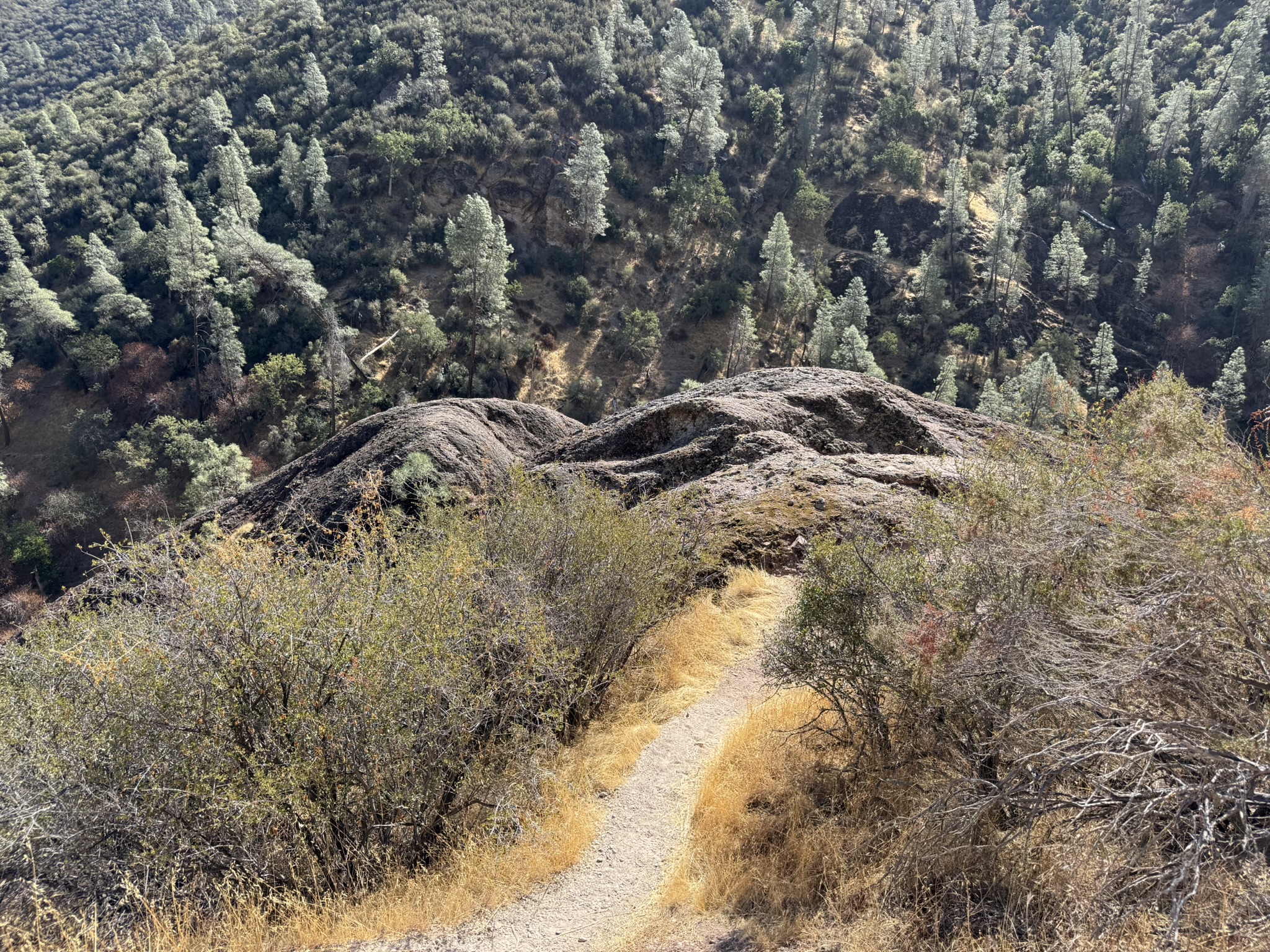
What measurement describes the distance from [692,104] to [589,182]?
54.1 ft

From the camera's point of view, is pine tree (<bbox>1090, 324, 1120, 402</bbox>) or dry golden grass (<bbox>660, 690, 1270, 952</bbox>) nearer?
dry golden grass (<bbox>660, 690, 1270, 952</bbox>)

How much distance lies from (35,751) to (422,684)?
10.5 feet

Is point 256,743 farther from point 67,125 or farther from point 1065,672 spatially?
point 67,125

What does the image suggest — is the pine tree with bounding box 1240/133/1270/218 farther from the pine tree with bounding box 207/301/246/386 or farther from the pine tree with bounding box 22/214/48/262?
the pine tree with bounding box 22/214/48/262

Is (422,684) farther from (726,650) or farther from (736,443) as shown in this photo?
(736,443)

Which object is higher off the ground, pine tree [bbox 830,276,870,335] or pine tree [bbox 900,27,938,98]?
pine tree [bbox 900,27,938,98]

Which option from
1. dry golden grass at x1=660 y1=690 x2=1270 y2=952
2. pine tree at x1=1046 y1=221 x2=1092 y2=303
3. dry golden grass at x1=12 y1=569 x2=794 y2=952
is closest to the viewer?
dry golden grass at x1=660 y1=690 x2=1270 y2=952

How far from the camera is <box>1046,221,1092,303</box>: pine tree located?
53094 mm

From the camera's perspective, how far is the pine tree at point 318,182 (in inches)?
1961

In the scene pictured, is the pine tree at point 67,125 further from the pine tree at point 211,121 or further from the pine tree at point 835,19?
the pine tree at point 835,19

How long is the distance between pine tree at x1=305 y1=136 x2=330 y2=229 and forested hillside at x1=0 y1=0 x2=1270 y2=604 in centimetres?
19

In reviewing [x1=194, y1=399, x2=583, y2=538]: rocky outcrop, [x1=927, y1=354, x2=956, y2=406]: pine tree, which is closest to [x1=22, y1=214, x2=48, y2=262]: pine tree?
[x1=194, y1=399, x2=583, y2=538]: rocky outcrop

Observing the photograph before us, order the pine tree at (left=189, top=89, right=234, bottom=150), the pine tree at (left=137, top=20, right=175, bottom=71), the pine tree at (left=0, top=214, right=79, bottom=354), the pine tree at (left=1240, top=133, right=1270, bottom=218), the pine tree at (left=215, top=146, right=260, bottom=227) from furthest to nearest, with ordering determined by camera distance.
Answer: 1. the pine tree at (left=137, top=20, right=175, bottom=71)
2. the pine tree at (left=189, top=89, right=234, bottom=150)
3. the pine tree at (left=1240, top=133, right=1270, bottom=218)
4. the pine tree at (left=215, top=146, right=260, bottom=227)
5. the pine tree at (left=0, top=214, right=79, bottom=354)

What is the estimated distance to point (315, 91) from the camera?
5669cm
